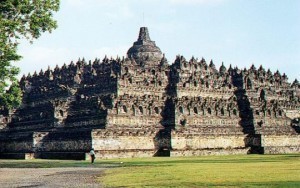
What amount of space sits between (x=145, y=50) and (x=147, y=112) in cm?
2372

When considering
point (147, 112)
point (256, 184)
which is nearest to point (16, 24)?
point (256, 184)

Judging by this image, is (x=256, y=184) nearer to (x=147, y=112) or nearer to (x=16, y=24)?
(x=16, y=24)

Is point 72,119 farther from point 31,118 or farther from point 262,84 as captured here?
point 262,84

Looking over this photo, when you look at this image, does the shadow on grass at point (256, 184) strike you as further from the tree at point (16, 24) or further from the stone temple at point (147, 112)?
the stone temple at point (147, 112)

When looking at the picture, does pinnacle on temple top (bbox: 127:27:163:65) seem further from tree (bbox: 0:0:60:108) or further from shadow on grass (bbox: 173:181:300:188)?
shadow on grass (bbox: 173:181:300:188)

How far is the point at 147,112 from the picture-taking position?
68125mm

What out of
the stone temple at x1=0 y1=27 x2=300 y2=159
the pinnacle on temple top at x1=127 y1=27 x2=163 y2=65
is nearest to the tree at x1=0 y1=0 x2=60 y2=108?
the stone temple at x1=0 y1=27 x2=300 y2=159

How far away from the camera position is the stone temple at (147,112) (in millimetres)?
62125

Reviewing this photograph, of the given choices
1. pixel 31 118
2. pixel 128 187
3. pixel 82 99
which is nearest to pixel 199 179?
pixel 128 187

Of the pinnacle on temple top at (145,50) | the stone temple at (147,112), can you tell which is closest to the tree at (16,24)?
the stone temple at (147,112)

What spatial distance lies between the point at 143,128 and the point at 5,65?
102 ft

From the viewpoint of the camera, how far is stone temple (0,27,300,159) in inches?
2446

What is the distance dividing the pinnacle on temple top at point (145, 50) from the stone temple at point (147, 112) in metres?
0.21

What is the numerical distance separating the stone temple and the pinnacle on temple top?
213 millimetres
